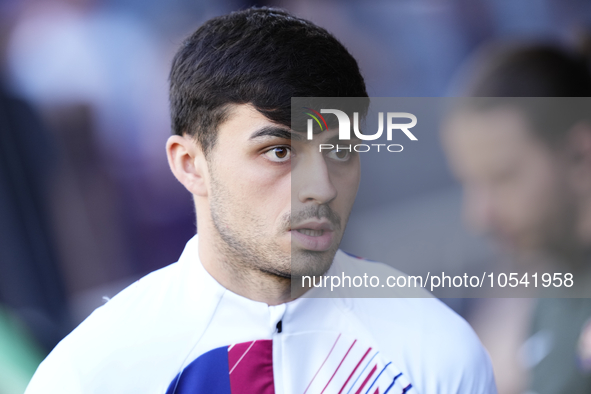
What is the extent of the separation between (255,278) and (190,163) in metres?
0.34

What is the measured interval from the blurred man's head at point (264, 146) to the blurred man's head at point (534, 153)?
0.64m

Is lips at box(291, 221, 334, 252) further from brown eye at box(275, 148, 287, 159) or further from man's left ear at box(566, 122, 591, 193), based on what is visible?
man's left ear at box(566, 122, 591, 193)

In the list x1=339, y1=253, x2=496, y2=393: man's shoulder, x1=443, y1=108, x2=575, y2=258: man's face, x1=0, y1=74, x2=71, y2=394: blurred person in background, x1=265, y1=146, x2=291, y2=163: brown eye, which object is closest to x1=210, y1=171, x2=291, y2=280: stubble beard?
x1=265, y1=146, x2=291, y2=163: brown eye

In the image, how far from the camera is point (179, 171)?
1123 millimetres

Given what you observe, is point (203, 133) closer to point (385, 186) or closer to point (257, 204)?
point (257, 204)

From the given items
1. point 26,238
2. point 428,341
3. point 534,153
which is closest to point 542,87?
point 534,153

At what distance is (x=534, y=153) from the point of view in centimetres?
141

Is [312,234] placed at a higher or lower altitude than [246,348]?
higher

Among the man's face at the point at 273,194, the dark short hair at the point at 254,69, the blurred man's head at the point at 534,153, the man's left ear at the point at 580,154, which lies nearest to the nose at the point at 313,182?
the man's face at the point at 273,194

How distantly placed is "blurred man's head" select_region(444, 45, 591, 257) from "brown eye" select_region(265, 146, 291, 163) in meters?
0.79

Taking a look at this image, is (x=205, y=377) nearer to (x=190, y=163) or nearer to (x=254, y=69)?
(x=190, y=163)

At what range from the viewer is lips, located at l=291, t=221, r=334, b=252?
1017 mm

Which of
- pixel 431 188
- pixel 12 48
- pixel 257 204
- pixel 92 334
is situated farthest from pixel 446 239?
pixel 12 48

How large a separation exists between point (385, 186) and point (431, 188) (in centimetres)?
23
